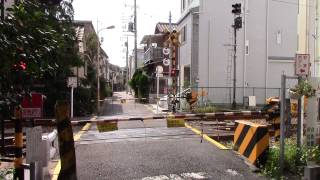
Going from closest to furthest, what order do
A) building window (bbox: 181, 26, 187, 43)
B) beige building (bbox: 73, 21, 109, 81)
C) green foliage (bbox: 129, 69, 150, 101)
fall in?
beige building (bbox: 73, 21, 109, 81) → building window (bbox: 181, 26, 187, 43) → green foliage (bbox: 129, 69, 150, 101)

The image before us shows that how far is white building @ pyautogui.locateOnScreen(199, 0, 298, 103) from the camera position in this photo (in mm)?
33809

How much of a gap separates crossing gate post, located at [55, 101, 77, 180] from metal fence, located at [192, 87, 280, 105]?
2530 cm

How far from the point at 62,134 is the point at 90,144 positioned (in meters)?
5.83

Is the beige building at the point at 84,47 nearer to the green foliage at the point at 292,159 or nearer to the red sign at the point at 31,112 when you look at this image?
the red sign at the point at 31,112

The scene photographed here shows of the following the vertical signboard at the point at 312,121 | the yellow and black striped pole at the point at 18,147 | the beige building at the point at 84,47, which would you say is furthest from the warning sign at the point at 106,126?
the yellow and black striped pole at the point at 18,147

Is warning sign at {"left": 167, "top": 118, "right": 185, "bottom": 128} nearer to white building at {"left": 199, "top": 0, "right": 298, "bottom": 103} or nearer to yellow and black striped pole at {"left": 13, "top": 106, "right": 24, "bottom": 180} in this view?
yellow and black striped pole at {"left": 13, "top": 106, "right": 24, "bottom": 180}

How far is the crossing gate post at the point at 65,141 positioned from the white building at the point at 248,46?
26.8m

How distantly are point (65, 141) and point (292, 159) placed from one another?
462 cm

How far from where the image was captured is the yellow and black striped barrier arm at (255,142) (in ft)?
30.4

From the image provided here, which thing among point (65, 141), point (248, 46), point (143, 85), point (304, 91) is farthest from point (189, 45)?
point (65, 141)

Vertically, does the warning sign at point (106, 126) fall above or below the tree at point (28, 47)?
below

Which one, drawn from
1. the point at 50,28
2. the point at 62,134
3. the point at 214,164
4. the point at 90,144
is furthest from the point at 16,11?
the point at 90,144

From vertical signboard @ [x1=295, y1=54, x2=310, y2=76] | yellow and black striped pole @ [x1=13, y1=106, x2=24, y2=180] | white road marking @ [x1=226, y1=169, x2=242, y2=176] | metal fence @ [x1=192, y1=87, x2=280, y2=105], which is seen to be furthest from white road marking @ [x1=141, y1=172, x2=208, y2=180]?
metal fence @ [x1=192, y1=87, x2=280, y2=105]

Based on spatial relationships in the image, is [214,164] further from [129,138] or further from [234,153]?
[129,138]
